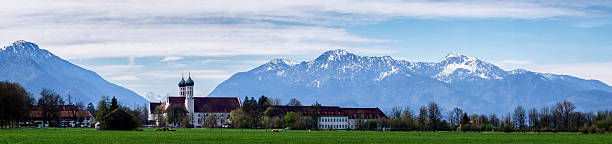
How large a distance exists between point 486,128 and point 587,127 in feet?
117

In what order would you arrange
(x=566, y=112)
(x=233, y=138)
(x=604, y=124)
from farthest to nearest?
1. (x=566, y=112)
2. (x=604, y=124)
3. (x=233, y=138)

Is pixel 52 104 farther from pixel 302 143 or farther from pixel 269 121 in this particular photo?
pixel 302 143

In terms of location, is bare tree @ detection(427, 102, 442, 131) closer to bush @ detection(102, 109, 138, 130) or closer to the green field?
bush @ detection(102, 109, 138, 130)

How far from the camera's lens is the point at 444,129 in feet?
599

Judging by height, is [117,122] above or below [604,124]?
above

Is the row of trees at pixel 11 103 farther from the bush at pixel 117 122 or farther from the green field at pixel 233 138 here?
the green field at pixel 233 138

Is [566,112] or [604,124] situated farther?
[566,112]

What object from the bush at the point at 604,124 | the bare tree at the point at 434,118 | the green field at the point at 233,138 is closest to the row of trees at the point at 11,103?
the green field at the point at 233,138

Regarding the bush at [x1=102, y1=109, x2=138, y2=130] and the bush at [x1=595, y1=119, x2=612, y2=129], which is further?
the bush at [x1=595, y1=119, x2=612, y2=129]

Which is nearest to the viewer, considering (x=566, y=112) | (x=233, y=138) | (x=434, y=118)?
(x=233, y=138)

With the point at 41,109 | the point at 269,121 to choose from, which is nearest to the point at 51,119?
the point at 41,109

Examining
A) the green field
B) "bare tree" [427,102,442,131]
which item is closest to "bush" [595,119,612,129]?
"bare tree" [427,102,442,131]

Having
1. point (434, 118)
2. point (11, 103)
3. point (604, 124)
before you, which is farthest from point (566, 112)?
point (11, 103)

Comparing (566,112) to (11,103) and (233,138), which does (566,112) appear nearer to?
(233,138)
